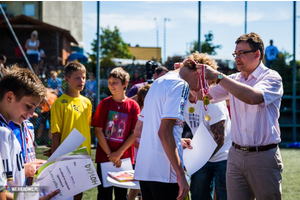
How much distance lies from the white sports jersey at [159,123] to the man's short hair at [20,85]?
791 mm

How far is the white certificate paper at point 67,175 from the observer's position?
200 centimetres

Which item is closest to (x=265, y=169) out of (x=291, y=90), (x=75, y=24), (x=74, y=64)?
(x=74, y=64)

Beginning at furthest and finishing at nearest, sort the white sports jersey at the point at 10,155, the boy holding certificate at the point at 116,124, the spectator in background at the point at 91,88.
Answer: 1. the spectator in background at the point at 91,88
2. the boy holding certificate at the point at 116,124
3. the white sports jersey at the point at 10,155

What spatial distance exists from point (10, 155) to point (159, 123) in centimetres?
103

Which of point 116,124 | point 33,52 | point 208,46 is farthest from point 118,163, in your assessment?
point 33,52

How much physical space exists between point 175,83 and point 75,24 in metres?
28.8

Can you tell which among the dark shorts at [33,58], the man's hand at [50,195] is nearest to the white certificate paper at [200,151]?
the man's hand at [50,195]

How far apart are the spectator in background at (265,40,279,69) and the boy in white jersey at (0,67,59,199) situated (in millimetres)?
10955

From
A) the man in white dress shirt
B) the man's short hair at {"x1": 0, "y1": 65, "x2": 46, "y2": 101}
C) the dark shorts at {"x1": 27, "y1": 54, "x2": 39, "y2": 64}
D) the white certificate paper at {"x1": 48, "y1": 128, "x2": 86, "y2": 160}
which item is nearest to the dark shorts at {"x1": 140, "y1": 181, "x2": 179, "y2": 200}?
the white certificate paper at {"x1": 48, "y1": 128, "x2": 86, "y2": 160}

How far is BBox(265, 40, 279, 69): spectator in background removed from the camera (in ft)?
38.8

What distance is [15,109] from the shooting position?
192cm

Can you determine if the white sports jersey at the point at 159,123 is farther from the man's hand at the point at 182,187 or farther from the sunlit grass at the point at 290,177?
the sunlit grass at the point at 290,177

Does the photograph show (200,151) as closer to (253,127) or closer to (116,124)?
(253,127)

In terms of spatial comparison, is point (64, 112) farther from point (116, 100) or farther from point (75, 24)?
point (75, 24)
